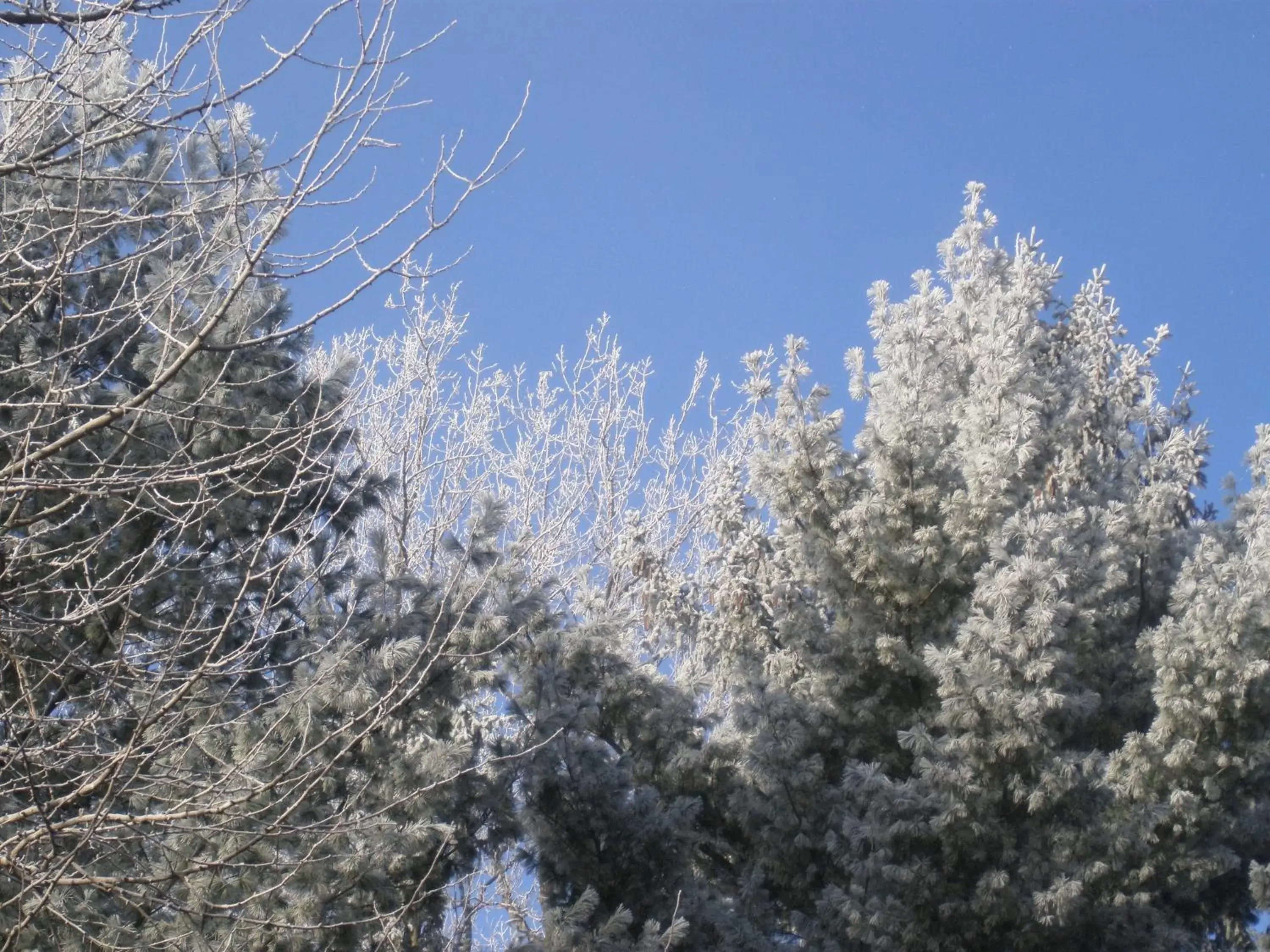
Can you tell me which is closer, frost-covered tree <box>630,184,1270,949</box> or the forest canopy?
the forest canopy

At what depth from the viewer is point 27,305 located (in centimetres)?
274

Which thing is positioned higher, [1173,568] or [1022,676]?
[1173,568]

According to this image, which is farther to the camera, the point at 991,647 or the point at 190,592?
the point at 991,647

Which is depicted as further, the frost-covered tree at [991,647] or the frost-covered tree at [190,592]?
the frost-covered tree at [991,647]

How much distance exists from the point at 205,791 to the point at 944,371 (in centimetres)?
737

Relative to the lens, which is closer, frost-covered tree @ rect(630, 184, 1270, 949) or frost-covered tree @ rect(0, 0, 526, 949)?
frost-covered tree @ rect(0, 0, 526, 949)

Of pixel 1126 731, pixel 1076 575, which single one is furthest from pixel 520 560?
pixel 1126 731

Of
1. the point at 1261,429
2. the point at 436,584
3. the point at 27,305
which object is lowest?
the point at 27,305

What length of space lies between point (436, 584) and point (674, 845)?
2.07 meters

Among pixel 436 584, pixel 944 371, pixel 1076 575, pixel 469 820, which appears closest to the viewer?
pixel 469 820

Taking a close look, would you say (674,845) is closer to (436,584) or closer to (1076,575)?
(436,584)

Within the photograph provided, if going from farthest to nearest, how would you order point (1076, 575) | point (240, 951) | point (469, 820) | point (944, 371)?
point (944, 371) → point (1076, 575) → point (469, 820) → point (240, 951)

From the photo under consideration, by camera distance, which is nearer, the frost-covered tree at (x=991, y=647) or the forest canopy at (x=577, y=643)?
the forest canopy at (x=577, y=643)

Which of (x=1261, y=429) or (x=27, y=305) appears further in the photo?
(x=1261, y=429)
